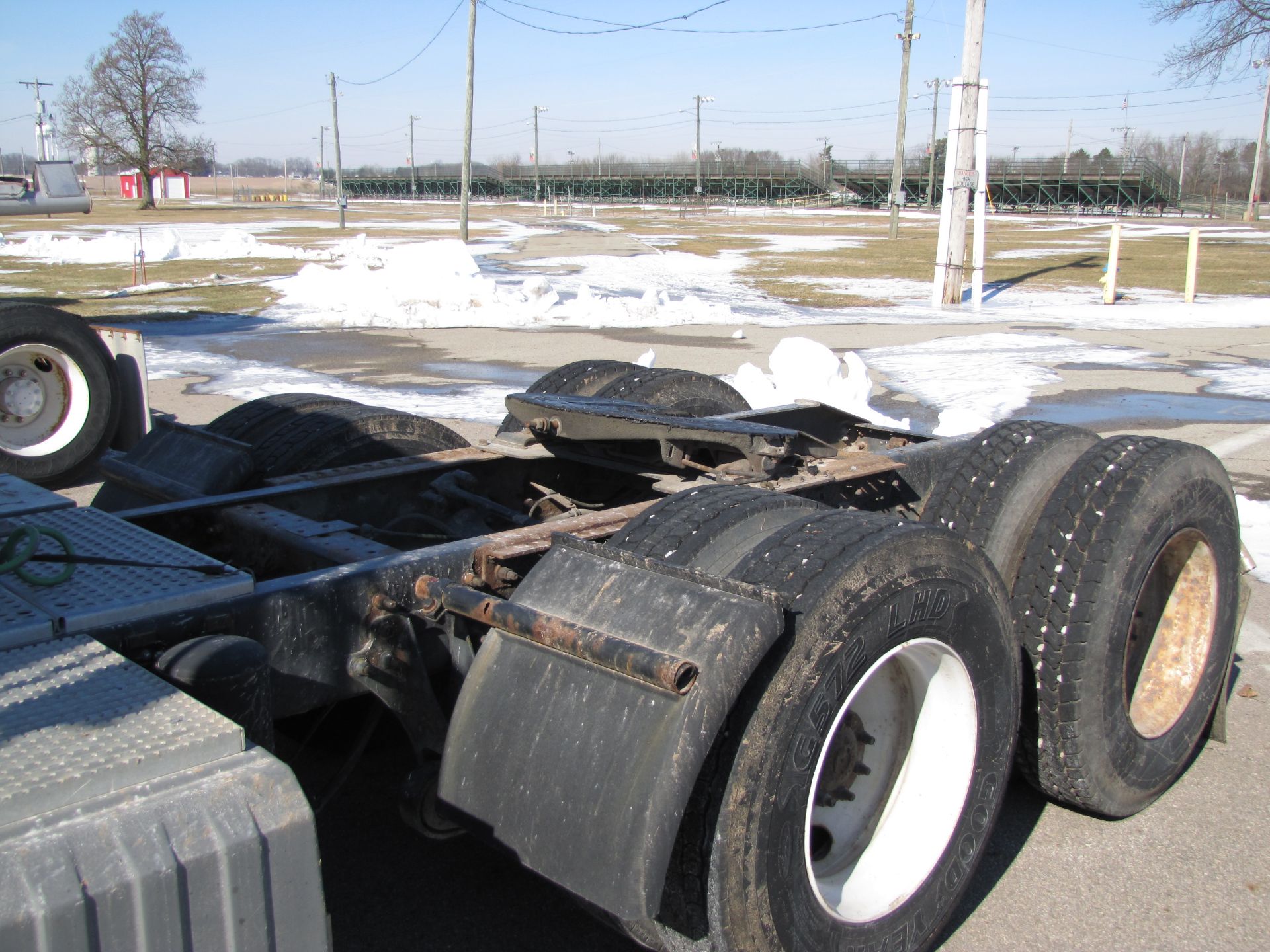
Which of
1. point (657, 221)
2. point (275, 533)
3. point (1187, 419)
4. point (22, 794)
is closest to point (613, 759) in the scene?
point (22, 794)

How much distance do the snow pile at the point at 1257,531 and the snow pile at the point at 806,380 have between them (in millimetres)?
2853

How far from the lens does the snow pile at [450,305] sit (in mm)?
16328

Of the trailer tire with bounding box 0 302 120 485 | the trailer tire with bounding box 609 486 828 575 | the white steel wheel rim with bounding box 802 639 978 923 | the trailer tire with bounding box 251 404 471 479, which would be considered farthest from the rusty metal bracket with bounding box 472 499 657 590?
the trailer tire with bounding box 0 302 120 485

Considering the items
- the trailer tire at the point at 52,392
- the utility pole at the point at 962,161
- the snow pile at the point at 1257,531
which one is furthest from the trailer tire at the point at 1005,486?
the utility pole at the point at 962,161

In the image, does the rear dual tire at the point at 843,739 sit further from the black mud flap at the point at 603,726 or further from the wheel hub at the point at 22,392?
the wheel hub at the point at 22,392

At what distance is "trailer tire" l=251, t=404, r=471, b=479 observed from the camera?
13.9 ft

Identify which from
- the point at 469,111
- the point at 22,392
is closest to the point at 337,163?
the point at 469,111

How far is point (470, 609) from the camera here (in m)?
2.33

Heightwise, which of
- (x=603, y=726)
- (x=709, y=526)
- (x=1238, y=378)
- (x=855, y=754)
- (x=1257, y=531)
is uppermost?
(x=709, y=526)

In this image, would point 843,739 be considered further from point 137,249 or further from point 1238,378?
point 137,249

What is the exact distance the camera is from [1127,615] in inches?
123

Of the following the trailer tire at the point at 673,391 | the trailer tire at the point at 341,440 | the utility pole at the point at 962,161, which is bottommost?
the trailer tire at the point at 341,440

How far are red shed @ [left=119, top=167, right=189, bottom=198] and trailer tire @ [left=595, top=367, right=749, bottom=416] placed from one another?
84018 millimetres

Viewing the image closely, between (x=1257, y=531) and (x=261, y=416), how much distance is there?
5119mm
